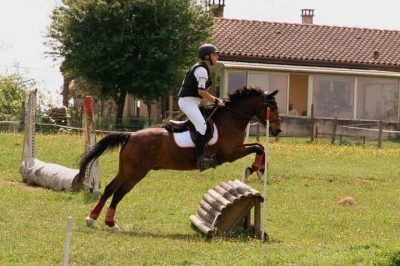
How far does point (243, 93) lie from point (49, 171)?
686 cm

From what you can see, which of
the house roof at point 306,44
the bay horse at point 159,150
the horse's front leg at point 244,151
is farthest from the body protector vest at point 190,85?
the house roof at point 306,44

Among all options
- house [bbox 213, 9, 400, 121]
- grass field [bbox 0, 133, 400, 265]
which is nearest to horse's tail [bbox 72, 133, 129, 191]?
grass field [bbox 0, 133, 400, 265]

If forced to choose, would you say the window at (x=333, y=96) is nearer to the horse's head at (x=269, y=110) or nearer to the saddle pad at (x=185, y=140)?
the horse's head at (x=269, y=110)

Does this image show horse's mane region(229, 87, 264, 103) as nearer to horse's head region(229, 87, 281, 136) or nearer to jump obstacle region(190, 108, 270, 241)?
horse's head region(229, 87, 281, 136)

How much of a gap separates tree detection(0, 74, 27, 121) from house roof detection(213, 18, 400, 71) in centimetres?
1084

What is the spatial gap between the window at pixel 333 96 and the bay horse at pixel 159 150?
28844 mm

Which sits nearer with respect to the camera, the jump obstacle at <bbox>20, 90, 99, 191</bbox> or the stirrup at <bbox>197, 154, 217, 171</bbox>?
the stirrup at <bbox>197, 154, 217, 171</bbox>

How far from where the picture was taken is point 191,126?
644 inches

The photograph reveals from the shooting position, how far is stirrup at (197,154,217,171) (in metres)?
16.2

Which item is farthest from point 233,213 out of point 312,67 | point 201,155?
point 312,67

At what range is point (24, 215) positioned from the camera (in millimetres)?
16828

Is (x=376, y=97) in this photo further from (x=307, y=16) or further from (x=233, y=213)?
A: (x=233, y=213)

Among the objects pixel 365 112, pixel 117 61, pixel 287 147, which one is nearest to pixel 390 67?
pixel 365 112

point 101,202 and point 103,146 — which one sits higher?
point 103,146
